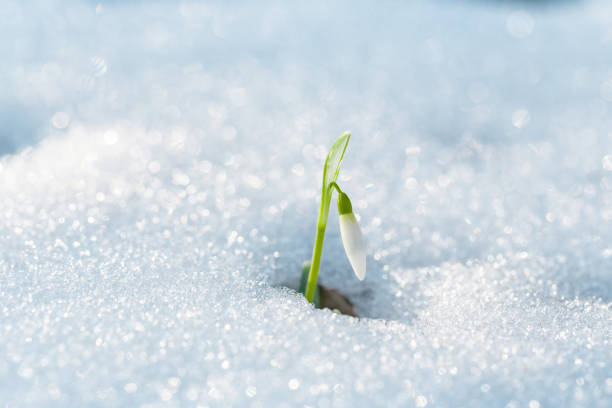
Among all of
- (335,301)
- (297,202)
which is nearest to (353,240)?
(335,301)

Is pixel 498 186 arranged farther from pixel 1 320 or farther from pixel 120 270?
pixel 1 320

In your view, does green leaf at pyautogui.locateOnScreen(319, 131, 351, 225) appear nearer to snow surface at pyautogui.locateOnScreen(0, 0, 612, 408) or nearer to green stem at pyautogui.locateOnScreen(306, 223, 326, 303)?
green stem at pyautogui.locateOnScreen(306, 223, 326, 303)

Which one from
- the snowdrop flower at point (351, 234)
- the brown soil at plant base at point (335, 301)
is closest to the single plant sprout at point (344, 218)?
the snowdrop flower at point (351, 234)

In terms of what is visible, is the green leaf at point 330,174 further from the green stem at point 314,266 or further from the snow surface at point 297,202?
the snow surface at point 297,202

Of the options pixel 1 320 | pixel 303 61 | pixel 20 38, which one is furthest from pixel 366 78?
pixel 1 320

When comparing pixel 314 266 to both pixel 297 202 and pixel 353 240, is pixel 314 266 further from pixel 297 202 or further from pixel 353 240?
pixel 297 202

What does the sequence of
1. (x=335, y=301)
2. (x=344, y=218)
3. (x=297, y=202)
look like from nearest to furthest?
1. (x=344, y=218)
2. (x=335, y=301)
3. (x=297, y=202)

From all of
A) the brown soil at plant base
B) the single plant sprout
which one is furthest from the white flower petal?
the brown soil at plant base
